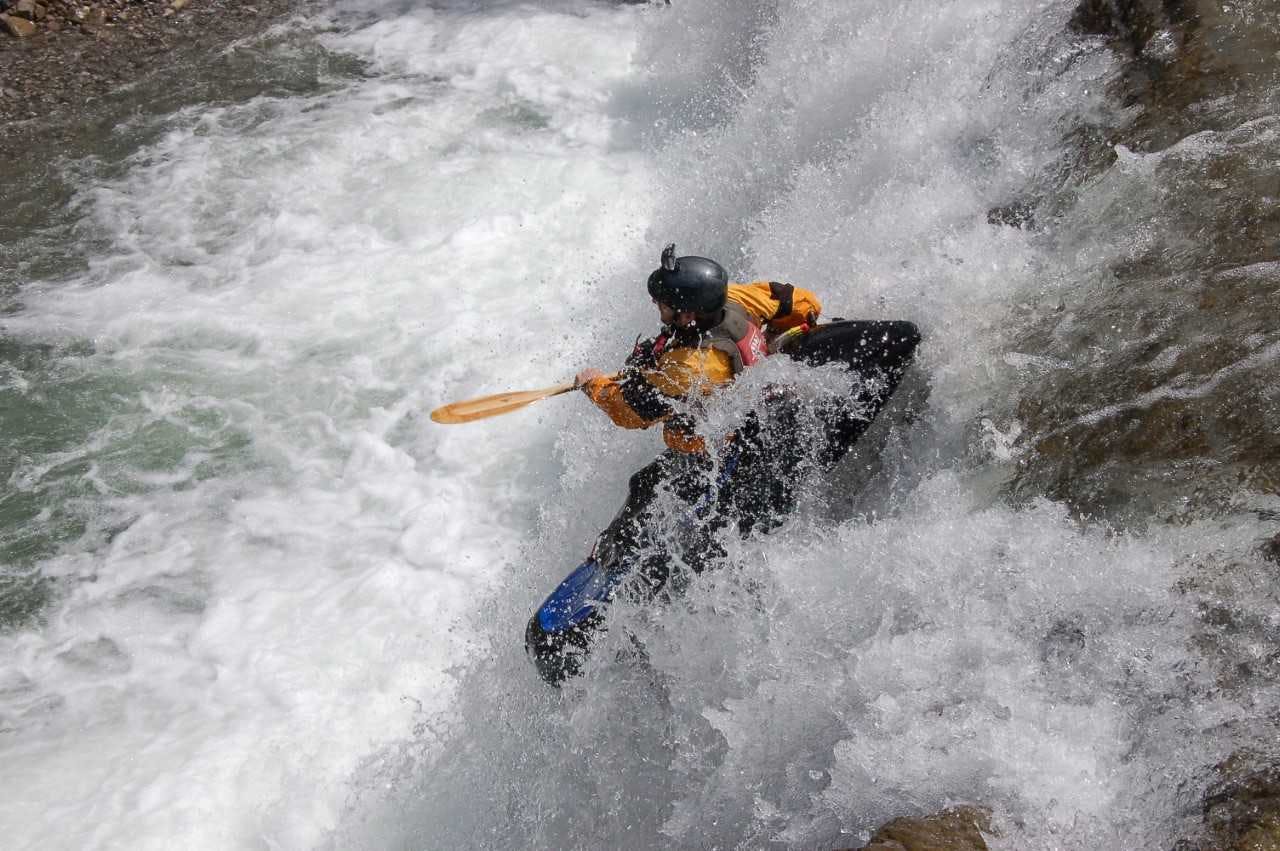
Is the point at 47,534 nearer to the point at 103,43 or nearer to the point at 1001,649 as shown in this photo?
the point at 1001,649

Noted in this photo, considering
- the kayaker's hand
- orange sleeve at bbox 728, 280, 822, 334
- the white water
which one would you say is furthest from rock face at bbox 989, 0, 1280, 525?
the kayaker's hand

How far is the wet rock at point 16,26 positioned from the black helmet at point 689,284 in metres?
8.55

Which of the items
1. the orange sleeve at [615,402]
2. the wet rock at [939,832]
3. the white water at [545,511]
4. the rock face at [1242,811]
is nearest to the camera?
the rock face at [1242,811]

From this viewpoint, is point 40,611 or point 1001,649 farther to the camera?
point 40,611

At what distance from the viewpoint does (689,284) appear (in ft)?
12.8

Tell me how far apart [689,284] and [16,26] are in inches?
345

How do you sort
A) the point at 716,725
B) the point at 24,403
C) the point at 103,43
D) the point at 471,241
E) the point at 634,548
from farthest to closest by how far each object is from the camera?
the point at 103,43 → the point at 471,241 → the point at 24,403 → the point at 634,548 → the point at 716,725

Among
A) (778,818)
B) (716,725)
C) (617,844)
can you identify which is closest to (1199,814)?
(778,818)

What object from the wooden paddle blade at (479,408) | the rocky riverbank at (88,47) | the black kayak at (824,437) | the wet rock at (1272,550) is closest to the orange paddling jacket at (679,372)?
the black kayak at (824,437)

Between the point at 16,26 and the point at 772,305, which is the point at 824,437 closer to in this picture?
the point at 772,305

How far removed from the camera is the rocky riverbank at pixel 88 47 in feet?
28.4

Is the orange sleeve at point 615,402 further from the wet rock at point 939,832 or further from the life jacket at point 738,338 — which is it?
the wet rock at point 939,832

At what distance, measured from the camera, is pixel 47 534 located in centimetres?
545

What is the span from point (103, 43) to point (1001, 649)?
9.81 m
